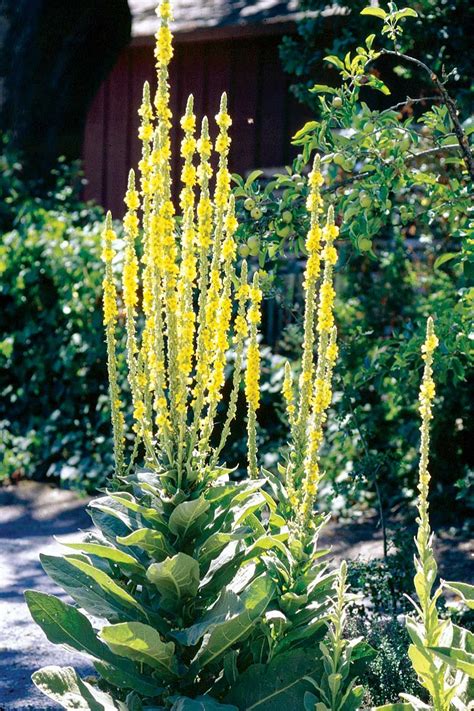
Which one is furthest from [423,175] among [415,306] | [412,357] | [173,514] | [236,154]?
[236,154]

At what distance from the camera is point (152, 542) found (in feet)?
9.64

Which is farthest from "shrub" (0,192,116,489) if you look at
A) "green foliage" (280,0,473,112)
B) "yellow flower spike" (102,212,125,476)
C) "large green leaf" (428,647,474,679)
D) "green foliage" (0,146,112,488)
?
"large green leaf" (428,647,474,679)

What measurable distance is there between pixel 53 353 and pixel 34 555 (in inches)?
83.0

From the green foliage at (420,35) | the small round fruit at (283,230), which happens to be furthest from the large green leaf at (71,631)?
the green foliage at (420,35)

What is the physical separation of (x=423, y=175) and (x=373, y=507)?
318 centimetres

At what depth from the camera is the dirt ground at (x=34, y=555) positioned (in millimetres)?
4305

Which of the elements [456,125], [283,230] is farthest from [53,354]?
[456,125]

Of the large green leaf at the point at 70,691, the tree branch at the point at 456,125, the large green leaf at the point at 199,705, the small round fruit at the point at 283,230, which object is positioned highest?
the tree branch at the point at 456,125

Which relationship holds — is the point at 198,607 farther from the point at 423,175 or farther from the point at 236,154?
the point at 236,154

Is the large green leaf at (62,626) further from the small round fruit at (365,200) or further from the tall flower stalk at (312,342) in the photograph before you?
the small round fruit at (365,200)

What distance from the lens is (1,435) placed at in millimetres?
8266

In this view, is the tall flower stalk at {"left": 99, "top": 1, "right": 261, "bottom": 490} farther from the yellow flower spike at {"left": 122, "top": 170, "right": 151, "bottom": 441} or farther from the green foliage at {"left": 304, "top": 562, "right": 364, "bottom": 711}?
the green foliage at {"left": 304, "top": 562, "right": 364, "bottom": 711}

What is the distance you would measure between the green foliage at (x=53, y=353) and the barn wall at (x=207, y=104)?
3.44 metres

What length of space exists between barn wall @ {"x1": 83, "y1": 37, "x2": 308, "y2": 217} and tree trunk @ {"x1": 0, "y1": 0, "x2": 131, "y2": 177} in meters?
1.61
